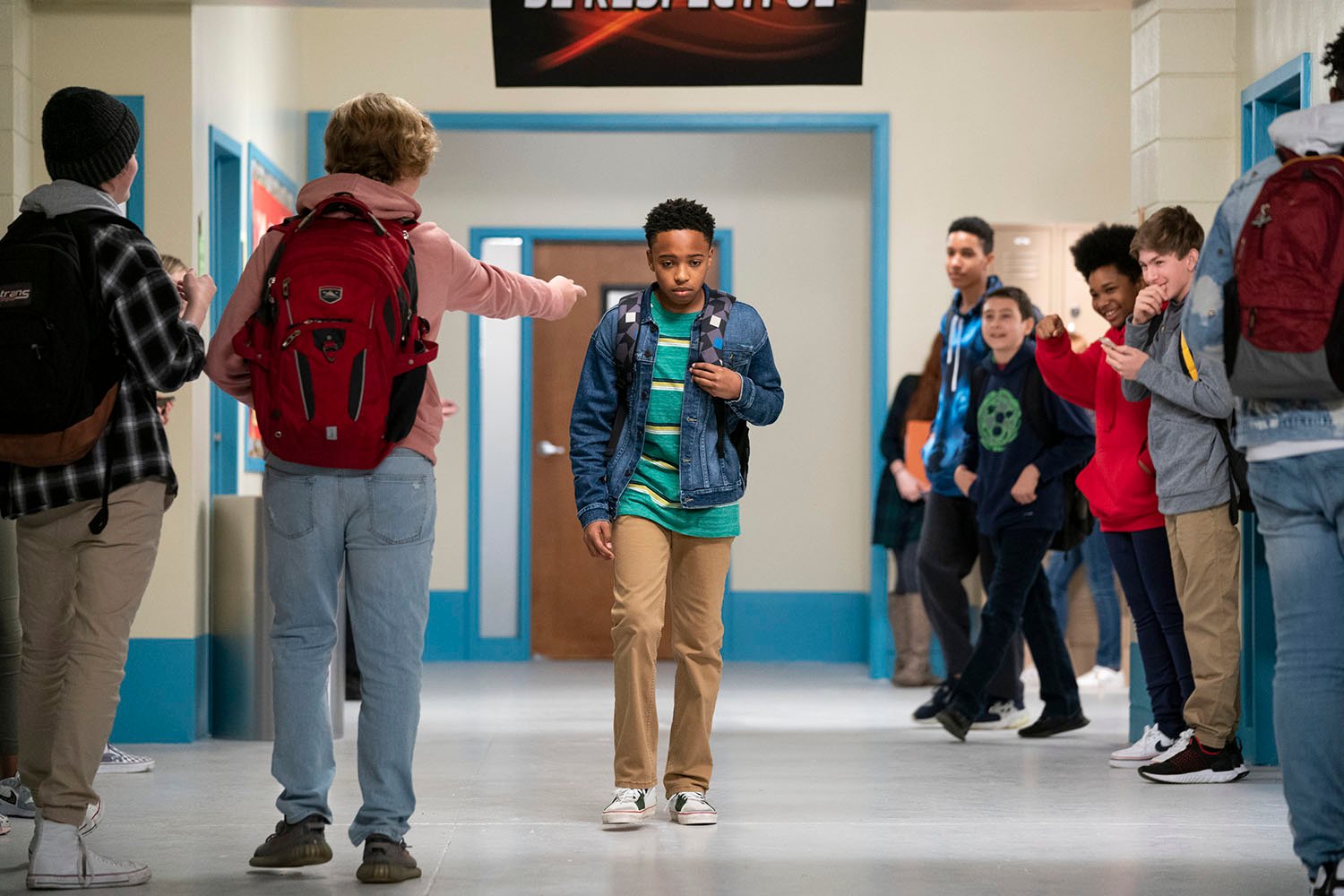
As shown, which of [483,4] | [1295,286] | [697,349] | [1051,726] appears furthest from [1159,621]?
[483,4]

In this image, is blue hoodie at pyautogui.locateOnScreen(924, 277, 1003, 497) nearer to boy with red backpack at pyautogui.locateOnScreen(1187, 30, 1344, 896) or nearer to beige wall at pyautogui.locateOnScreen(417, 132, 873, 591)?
beige wall at pyautogui.locateOnScreen(417, 132, 873, 591)

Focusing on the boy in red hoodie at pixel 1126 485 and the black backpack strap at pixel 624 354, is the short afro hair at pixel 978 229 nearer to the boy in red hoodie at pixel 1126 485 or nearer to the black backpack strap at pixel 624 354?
the boy in red hoodie at pixel 1126 485

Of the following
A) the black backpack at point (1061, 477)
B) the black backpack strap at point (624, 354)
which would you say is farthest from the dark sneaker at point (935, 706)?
the black backpack strap at point (624, 354)

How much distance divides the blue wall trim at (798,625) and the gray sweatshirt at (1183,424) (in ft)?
13.8

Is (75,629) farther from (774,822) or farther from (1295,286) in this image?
(1295,286)

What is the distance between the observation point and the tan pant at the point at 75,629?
2.99 meters

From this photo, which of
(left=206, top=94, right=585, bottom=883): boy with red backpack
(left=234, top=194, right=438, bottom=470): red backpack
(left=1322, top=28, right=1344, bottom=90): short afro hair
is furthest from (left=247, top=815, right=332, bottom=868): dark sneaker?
(left=1322, top=28, right=1344, bottom=90): short afro hair

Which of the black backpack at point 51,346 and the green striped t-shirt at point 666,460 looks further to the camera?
the green striped t-shirt at point 666,460

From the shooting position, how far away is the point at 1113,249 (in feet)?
16.0

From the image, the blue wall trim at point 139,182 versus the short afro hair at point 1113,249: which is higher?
the blue wall trim at point 139,182

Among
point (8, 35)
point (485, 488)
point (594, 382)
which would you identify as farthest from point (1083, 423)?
point (485, 488)

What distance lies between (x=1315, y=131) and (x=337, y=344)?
1720 mm

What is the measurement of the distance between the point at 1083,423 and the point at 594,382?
7.09ft

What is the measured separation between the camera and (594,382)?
148 inches
